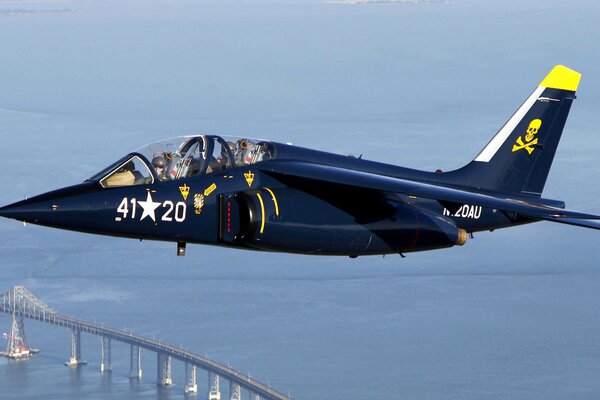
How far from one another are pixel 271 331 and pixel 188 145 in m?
103

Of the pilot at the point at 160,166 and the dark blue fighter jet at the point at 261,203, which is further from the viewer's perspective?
the pilot at the point at 160,166

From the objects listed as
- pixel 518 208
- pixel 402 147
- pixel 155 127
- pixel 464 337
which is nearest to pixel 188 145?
pixel 518 208

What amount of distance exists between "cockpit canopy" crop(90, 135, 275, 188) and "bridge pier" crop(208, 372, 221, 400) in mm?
107621

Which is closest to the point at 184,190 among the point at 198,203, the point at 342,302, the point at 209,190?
the point at 198,203

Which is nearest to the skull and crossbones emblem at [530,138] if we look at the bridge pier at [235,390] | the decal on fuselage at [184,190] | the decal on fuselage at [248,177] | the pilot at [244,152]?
the pilot at [244,152]

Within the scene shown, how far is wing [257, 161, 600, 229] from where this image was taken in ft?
91.3

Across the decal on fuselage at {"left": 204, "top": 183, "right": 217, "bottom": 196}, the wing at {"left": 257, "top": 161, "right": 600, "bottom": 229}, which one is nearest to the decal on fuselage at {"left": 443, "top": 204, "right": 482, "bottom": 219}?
the wing at {"left": 257, "top": 161, "right": 600, "bottom": 229}

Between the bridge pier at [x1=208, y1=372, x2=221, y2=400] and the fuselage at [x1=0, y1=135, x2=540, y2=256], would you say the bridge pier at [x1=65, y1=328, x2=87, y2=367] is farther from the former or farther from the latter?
the fuselage at [x1=0, y1=135, x2=540, y2=256]

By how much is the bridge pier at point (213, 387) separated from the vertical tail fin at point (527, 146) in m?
103

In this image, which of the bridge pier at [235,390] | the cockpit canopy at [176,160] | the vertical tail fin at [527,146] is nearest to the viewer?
the cockpit canopy at [176,160]

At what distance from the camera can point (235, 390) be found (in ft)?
459

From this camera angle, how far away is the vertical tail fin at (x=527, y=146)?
32781 millimetres

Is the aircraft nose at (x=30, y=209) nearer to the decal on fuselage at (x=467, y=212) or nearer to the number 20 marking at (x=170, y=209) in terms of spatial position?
the number 20 marking at (x=170, y=209)

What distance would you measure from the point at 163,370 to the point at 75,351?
11.8m
